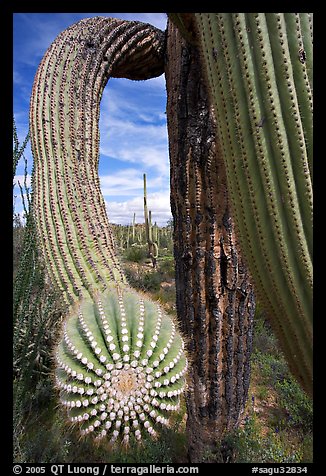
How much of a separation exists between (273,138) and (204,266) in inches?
39.4

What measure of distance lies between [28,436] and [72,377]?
2.19 m

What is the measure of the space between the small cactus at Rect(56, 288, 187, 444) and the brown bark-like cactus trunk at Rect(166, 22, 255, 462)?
81 centimetres

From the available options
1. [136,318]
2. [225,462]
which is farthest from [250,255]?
[225,462]

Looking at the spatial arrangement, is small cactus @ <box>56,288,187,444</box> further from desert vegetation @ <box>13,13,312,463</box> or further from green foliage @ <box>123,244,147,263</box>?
green foliage @ <box>123,244,147,263</box>

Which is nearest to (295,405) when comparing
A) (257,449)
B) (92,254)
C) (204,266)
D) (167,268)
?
(257,449)

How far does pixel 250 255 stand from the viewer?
117cm

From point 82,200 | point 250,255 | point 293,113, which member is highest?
point 293,113

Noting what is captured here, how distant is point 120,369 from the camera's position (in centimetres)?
99

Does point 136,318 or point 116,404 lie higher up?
point 136,318

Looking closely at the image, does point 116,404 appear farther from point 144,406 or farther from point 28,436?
point 28,436

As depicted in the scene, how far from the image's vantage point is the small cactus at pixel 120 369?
38.0 inches

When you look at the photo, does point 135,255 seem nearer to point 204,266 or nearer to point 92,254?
point 204,266

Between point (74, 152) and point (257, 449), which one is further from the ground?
point (74, 152)

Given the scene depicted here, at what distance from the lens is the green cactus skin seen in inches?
42.7
